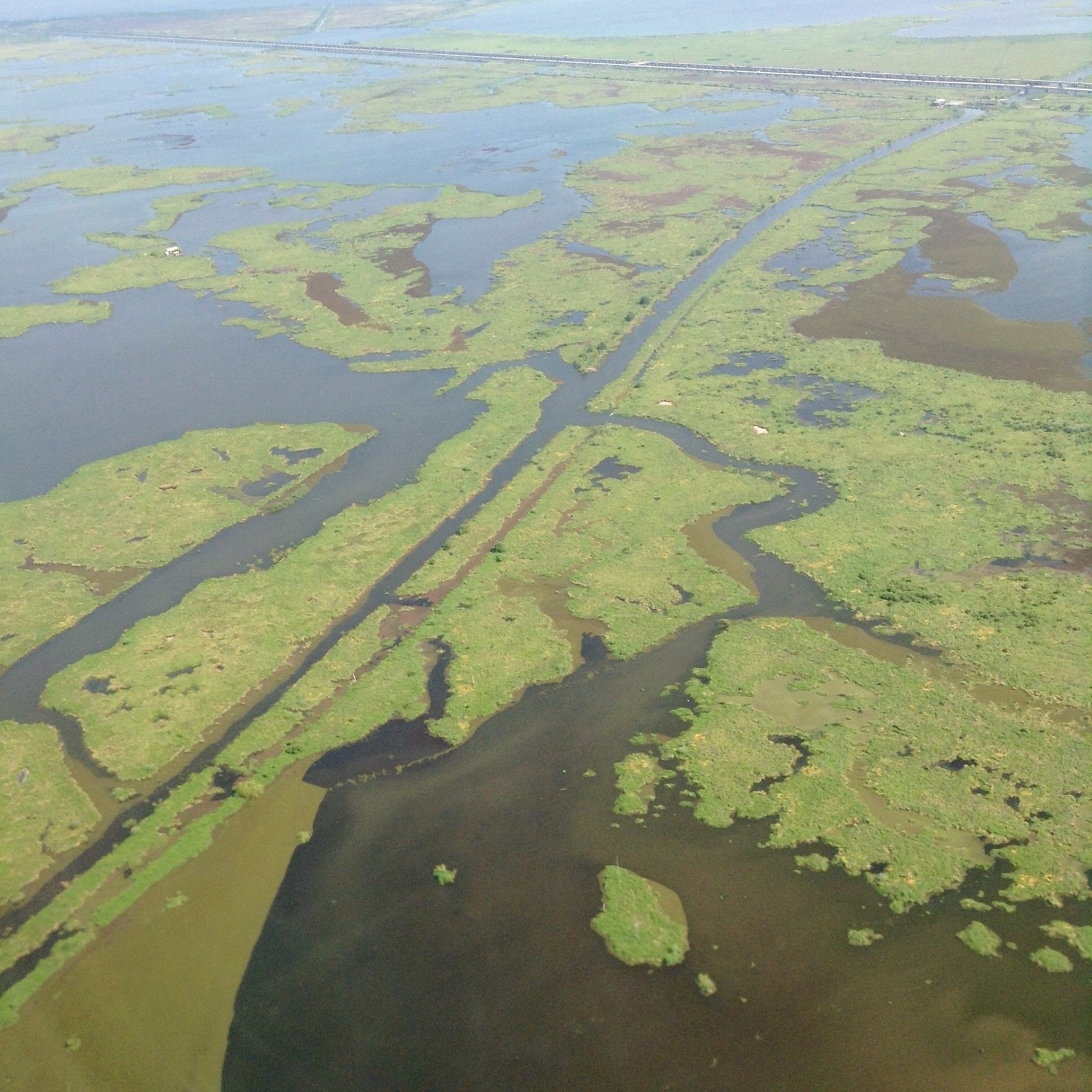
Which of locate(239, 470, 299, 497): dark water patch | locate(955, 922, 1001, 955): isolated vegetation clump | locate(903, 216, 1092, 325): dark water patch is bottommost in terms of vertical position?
locate(239, 470, 299, 497): dark water patch

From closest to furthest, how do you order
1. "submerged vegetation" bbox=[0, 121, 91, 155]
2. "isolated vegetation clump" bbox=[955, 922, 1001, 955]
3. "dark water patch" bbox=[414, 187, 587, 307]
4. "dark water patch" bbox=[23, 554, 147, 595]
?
"isolated vegetation clump" bbox=[955, 922, 1001, 955], "dark water patch" bbox=[23, 554, 147, 595], "dark water patch" bbox=[414, 187, 587, 307], "submerged vegetation" bbox=[0, 121, 91, 155]

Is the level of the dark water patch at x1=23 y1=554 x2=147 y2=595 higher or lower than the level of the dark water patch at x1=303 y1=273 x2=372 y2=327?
lower

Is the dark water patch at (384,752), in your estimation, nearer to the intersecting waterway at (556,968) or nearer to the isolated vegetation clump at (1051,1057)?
the intersecting waterway at (556,968)

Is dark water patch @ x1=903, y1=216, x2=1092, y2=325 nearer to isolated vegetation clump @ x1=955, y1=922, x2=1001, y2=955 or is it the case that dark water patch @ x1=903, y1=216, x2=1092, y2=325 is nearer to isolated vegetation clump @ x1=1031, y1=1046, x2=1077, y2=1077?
isolated vegetation clump @ x1=955, y1=922, x2=1001, y2=955

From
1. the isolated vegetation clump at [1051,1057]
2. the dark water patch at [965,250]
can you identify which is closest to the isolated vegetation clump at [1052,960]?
the isolated vegetation clump at [1051,1057]

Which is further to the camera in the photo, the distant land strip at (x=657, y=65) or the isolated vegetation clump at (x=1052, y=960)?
the distant land strip at (x=657, y=65)

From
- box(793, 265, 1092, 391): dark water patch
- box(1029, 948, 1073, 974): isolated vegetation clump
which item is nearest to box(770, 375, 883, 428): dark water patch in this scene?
box(793, 265, 1092, 391): dark water patch

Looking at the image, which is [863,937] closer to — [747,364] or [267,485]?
[267,485]
